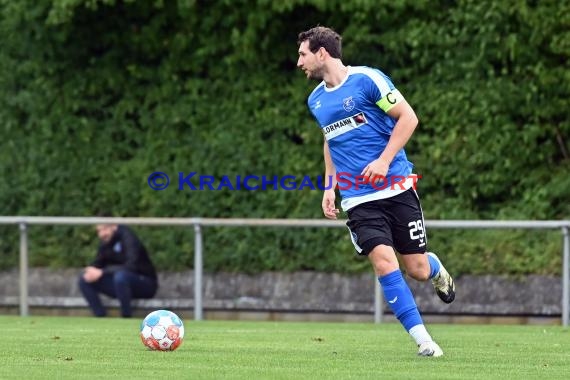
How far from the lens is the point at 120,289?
15984mm

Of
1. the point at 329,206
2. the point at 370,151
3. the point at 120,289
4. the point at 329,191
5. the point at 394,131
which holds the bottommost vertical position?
the point at 120,289

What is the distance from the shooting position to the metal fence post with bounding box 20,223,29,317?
1647cm

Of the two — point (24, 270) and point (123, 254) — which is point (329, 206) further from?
point (24, 270)

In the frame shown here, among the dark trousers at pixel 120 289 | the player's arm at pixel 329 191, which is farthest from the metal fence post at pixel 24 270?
the player's arm at pixel 329 191

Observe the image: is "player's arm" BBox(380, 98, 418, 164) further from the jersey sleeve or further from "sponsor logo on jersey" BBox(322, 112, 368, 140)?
"sponsor logo on jersey" BBox(322, 112, 368, 140)

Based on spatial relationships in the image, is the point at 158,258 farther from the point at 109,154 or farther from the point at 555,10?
the point at 555,10

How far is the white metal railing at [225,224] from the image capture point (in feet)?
49.6

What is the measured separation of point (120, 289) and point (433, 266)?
21.4ft

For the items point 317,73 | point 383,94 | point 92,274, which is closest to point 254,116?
point 92,274

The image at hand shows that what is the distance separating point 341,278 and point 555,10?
3.88 m

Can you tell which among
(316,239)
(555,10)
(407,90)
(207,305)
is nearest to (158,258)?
(207,305)

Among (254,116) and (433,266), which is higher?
(254,116)

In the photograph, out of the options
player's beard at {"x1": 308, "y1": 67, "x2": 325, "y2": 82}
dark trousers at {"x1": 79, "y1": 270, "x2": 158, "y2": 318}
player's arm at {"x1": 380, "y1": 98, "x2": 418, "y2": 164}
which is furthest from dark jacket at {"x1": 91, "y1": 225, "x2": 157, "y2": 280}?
player's arm at {"x1": 380, "y1": 98, "x2": 418, "y2": 164}

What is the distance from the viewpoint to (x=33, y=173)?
1834 cm
